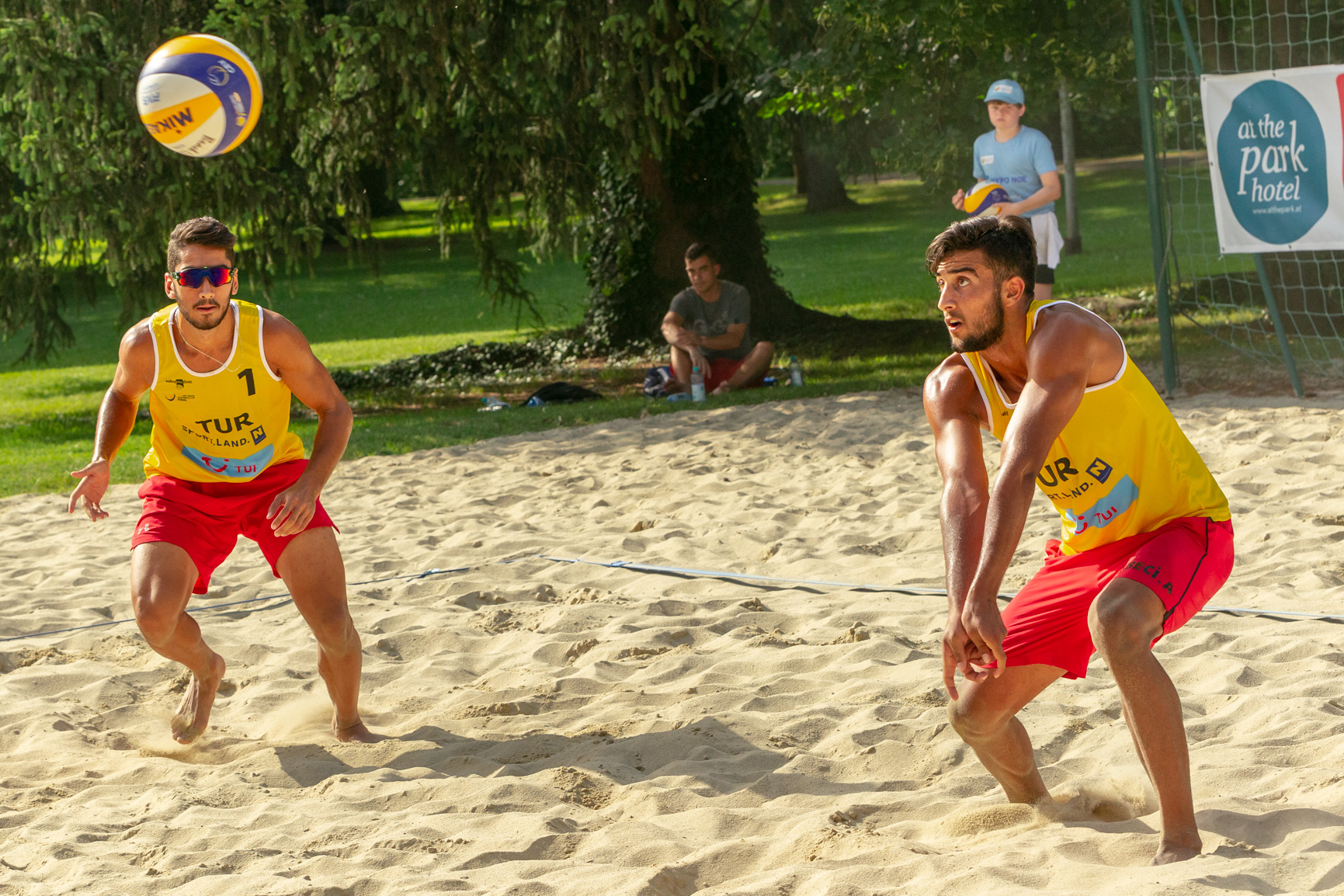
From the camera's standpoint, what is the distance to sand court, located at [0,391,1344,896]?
3.13m

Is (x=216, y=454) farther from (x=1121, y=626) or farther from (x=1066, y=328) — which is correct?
(x=1121, y=626)

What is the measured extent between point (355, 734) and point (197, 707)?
1.81 feet

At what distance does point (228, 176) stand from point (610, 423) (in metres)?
4.07

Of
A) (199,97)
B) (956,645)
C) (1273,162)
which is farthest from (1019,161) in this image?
(956,645)

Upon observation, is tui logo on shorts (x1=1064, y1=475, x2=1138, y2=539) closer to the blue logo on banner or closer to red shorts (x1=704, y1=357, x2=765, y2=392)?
the blue logo on banner

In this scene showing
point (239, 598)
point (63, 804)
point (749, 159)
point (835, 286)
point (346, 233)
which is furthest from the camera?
point (835, 286)

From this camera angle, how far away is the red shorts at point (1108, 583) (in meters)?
2.99

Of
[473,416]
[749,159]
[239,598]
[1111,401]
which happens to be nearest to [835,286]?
[749,159]

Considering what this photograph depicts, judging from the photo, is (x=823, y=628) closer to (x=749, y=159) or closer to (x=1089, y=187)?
(x=749, y=159)

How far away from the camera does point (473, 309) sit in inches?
924

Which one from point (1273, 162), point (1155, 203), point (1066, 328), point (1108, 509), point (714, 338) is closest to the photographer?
point (1066, 328)

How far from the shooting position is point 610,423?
9797mm

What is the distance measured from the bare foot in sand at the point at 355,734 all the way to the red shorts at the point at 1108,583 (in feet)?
7.14

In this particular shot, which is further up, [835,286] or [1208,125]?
[1208,125]
